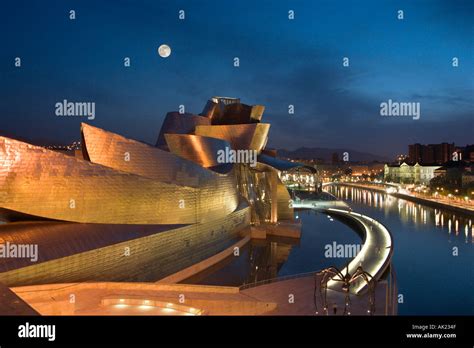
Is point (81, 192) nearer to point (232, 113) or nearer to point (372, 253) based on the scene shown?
point (372, 253)

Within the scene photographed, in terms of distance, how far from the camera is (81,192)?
10992 mm

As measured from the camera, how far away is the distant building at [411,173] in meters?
77.6

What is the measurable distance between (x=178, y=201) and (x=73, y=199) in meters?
3.77

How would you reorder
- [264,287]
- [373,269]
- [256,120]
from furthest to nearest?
1. [256,120]
2. [373,269]
3. [264,287]

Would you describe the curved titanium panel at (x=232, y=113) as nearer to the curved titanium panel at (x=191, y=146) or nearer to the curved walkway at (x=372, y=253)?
the curved titanium panel at (x=191, y=146)

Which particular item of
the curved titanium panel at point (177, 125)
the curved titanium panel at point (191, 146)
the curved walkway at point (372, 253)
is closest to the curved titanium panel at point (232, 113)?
the curved titanium panel at point (177, 125)

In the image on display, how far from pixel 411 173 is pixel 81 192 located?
8467 cm

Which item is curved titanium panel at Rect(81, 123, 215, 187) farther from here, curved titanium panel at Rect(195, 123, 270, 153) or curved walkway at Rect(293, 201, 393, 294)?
curved titanium panel at Rect(195, 123, 270, 153)

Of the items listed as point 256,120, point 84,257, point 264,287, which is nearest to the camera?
point 84,257

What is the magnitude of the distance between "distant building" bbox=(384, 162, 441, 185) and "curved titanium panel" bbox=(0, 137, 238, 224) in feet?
248

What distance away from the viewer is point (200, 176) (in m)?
14.6

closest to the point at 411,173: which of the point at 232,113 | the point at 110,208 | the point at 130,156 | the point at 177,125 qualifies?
the point at 232,113
